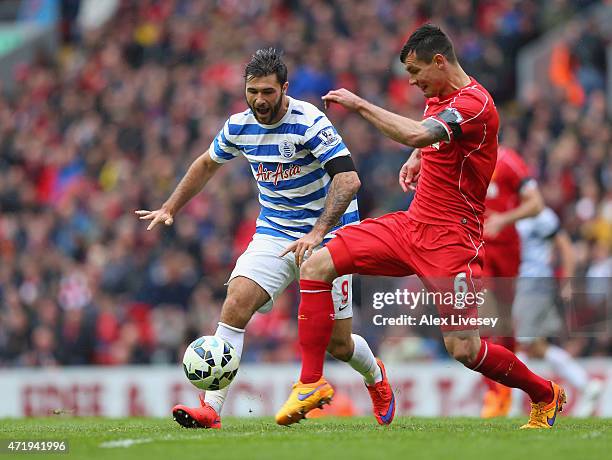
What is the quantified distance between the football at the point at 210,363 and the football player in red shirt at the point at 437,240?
0.53 metres

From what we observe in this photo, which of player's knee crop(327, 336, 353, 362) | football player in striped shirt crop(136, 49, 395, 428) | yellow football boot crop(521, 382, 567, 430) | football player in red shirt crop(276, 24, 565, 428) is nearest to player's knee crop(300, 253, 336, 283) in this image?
football player in red shirt crop(276, 24, 565, 428)

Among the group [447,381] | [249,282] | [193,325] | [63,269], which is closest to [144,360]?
[193,325]

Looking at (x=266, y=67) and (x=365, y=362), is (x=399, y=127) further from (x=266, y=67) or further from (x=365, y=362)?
(x=365, y=362)

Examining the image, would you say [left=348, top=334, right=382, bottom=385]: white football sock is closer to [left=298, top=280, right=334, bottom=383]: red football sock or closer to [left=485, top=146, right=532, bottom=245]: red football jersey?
[left=298, top=280, right=334, bottom=383]: red football sock

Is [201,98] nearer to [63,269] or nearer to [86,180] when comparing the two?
[86,180]

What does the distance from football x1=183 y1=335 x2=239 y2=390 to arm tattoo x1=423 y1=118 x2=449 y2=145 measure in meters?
1.95

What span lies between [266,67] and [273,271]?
1.38m

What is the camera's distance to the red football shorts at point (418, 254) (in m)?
7.89

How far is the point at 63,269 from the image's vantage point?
59.3 ft

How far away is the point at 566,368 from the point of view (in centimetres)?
1257

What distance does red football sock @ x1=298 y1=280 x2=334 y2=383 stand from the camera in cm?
798

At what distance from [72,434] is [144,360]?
7648 mm

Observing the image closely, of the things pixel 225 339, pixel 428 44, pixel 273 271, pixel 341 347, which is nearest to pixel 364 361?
pixel 341 347

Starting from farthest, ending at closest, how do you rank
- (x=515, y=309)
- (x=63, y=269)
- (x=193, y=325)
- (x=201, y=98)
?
(x=201, y=98) → (x=63, y=269) → (x=193, y=325) → (x=515, y=309)
